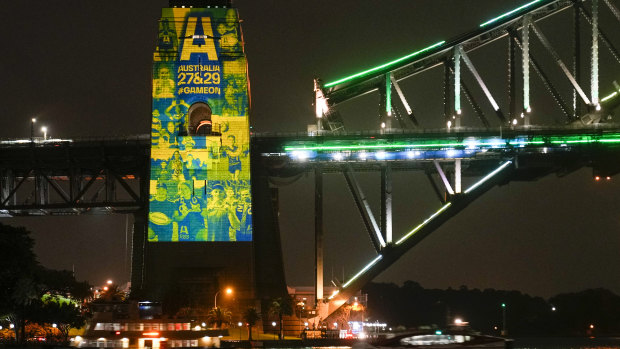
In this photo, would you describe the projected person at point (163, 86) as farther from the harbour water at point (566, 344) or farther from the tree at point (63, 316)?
the harbour water at point (566, 344)

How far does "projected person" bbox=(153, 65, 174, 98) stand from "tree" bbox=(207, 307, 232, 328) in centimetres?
2276

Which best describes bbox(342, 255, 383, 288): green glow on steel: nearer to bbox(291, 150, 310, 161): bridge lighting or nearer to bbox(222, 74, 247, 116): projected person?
bbox(291, 150, 310, 161): bridge lighting

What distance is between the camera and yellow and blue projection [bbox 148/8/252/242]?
108 metres

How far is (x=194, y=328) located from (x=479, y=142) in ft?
143

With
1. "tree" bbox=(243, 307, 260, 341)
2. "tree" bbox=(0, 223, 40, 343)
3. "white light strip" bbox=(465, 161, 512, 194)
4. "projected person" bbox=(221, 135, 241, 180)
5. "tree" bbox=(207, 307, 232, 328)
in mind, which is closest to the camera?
"tree" bbox=(0, 223, 40, 343)

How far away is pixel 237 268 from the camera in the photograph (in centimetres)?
10800

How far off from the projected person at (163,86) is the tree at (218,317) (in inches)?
896

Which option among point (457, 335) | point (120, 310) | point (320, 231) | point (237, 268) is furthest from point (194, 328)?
point (320, 231)

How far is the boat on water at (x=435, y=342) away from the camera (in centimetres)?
6059

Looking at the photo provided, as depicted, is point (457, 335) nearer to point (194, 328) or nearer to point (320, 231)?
point (194, 328)

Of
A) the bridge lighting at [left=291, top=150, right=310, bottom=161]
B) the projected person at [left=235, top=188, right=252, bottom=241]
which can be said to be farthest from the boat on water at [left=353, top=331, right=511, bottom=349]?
the bridge lighting at [left=291, top=150, right=310, bottom=161]

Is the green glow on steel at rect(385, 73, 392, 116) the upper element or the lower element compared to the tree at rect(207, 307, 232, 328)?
upper

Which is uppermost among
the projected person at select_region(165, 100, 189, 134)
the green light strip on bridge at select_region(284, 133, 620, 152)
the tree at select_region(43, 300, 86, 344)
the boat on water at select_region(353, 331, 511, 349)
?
the projected person at select_region(165, 100, 189, 134)

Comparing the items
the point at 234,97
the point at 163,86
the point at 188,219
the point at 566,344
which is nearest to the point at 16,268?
the point at 188,219
